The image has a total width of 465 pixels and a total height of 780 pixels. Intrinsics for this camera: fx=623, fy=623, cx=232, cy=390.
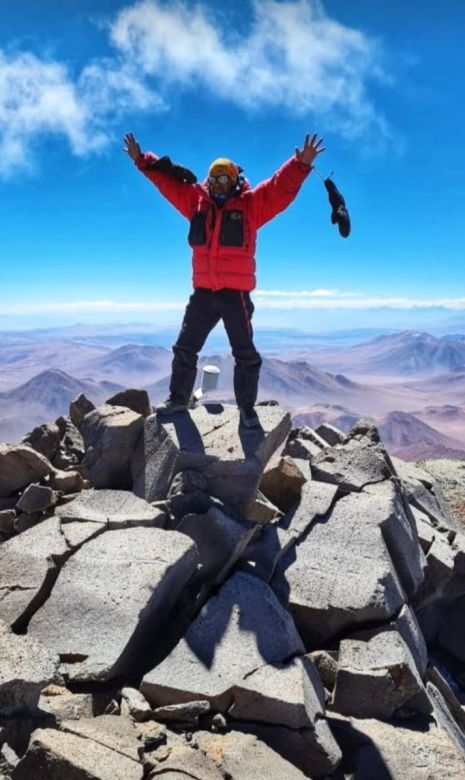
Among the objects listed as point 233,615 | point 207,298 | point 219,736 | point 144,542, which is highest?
point 207,298

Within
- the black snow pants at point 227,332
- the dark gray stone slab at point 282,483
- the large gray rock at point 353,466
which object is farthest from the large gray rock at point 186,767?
the black snow pants at point 227,332

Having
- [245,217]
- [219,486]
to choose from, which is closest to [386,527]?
[219,486]

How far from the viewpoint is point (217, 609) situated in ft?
19.1

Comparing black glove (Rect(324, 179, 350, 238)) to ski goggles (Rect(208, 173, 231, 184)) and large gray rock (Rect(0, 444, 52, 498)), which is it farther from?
large gray rock (Rect(0, 444, 52, 498))

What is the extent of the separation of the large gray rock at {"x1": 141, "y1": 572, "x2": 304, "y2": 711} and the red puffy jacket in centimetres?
364

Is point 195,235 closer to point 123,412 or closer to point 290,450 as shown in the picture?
point 123,412

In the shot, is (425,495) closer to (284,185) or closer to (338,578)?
(338,578)

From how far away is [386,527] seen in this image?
7531 mm

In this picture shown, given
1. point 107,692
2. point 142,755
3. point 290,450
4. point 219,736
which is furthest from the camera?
point 290,450

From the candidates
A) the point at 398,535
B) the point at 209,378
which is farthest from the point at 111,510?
the point at 398,535

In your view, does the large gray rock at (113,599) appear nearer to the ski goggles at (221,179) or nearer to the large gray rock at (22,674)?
the large gray rock at (22,674)

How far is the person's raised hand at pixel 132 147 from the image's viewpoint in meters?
8.02

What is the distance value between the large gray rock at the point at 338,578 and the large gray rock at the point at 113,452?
2351 millimetres

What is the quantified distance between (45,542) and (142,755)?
107 inches
